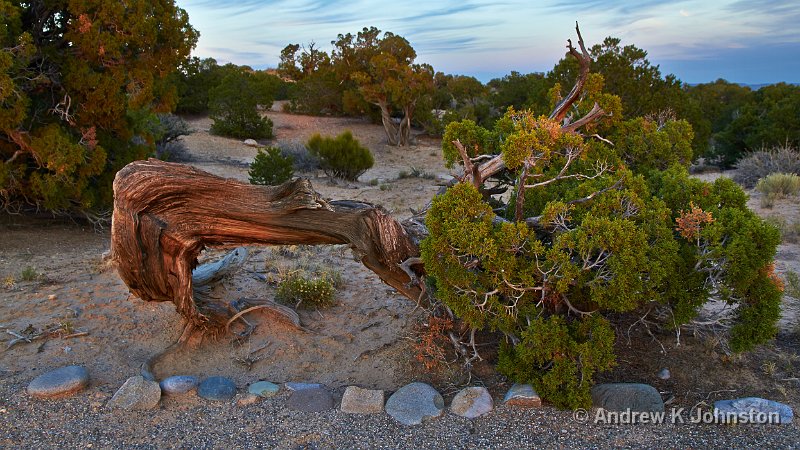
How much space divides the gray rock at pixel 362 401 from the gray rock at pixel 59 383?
1.90m

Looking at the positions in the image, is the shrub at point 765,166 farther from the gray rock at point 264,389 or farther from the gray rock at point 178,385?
the gray rock at point 178,385

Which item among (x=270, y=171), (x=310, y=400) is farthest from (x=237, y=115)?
(x=310, y=400)

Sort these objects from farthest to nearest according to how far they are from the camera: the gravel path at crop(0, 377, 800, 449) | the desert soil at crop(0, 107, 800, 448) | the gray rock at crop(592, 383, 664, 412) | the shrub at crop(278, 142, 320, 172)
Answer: the shrub at crop(278, 142, 320, 172)
the gray rock at crop(592, 383, 664, 412)
the desert soil at crop(0, 107, 800, 448)
the gravel path at crop(0, 377, 800, 449)

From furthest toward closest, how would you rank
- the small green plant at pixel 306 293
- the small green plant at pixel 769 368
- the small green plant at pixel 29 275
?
the small green plant at pixel 29 275, the small green plant at pixel 306 293, the small green plant at pixel 769 368

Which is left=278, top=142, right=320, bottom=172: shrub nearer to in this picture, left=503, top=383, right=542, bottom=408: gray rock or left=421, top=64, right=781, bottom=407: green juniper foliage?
left=421, top=64, right=781, bottom=407: green juniper foliage

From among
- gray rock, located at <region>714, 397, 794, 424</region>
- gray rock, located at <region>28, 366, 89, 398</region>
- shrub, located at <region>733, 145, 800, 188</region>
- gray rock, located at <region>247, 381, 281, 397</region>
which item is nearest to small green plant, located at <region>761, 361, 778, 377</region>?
gray rock, located at <region>714, 397, 794, 424</region>

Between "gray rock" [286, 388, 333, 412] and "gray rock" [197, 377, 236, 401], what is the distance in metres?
0.45

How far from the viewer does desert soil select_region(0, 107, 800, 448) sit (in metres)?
3.87

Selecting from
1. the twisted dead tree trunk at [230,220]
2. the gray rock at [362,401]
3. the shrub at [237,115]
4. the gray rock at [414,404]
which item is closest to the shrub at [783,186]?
the twisted dead tree trunk at [230,220]

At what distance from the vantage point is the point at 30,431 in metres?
3.86

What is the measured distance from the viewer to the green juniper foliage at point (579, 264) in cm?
388

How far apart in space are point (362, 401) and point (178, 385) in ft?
4.45

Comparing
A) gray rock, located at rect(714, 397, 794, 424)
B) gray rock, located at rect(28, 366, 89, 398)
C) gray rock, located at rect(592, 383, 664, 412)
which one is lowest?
gray rock, located at rect(714, 397, 794, 424)

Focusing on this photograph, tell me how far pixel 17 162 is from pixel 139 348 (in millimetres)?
3980
